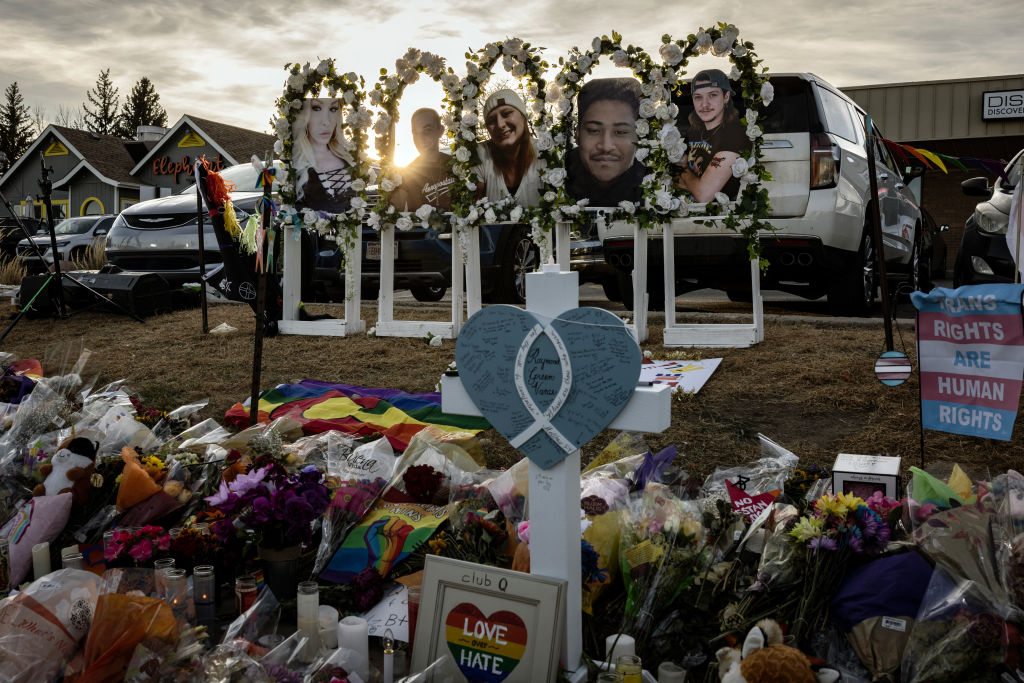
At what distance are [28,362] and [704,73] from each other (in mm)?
4837

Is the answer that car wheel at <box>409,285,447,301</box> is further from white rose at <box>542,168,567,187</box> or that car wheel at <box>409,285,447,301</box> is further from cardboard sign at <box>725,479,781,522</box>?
cardboard sign at <box>725,479,781,522</box>

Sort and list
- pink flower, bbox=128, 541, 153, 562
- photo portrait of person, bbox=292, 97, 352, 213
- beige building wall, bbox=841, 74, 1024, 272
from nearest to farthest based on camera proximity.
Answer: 1. pink flower, bbox=128, 541, 153, 562
2. photo portrait of person, bbox=292, 97, 352, 213
3. beige building wall, bbox=841, 74, 1024, 272

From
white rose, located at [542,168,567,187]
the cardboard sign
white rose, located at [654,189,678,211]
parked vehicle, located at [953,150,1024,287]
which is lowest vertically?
the cardboard sign

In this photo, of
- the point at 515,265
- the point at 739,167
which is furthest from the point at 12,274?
the point at 739,167

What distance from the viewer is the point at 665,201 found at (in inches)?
249

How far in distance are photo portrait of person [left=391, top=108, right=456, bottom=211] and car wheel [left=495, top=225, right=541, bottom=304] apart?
141 cm

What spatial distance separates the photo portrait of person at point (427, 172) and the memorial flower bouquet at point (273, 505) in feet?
14.5

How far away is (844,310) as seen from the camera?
285 inches

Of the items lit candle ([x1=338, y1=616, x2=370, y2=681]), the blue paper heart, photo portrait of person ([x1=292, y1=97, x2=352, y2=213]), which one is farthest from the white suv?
lit candle ([x1=338, y1=616, x2=370, y2=681])

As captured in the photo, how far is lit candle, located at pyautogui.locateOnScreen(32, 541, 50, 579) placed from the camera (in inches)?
116

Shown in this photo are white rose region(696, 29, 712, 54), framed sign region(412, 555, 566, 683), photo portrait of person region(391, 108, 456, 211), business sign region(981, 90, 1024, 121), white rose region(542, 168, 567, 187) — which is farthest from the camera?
business sign region(981, 90, 1024, 121)

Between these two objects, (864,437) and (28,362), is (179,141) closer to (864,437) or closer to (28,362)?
(28,362)

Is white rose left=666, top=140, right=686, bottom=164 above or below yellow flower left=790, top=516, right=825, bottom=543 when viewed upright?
above

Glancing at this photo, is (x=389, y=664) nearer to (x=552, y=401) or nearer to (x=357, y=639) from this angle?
(x=357, y=639)
